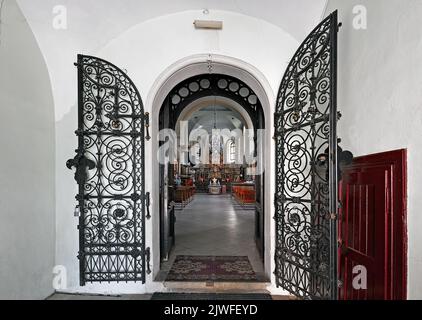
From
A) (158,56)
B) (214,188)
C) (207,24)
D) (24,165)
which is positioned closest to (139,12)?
(158,56)

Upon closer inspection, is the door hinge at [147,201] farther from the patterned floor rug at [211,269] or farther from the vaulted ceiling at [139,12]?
the vaulted ceiling at [139,12]

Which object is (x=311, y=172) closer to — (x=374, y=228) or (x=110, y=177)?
(x=374, y=228)

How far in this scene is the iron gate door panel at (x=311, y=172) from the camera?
6.16 ft

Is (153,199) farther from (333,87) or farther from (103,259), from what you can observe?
(333,87)

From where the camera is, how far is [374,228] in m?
1.65

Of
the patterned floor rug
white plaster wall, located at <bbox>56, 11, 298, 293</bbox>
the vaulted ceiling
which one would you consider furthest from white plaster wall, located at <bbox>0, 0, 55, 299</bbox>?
the patterned floor rug

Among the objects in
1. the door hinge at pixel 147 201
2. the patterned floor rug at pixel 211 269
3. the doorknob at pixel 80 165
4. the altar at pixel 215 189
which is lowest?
the altar at pixel 215 189

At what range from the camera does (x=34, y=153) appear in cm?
246

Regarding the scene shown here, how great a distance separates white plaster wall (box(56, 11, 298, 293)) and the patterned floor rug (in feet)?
1.59

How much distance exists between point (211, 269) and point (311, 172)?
75.2 inches

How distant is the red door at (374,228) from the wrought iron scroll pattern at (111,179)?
1966 mm

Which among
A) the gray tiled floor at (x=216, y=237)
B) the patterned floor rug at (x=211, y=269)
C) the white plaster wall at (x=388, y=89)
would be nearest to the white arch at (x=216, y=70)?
the patterned floor rug at (x=211, y=269)

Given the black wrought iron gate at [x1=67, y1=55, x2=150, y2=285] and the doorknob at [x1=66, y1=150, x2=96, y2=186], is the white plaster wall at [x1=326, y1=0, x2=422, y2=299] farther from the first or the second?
the doorknob at [x1=66, y1=150, x2=96, y2=186]
